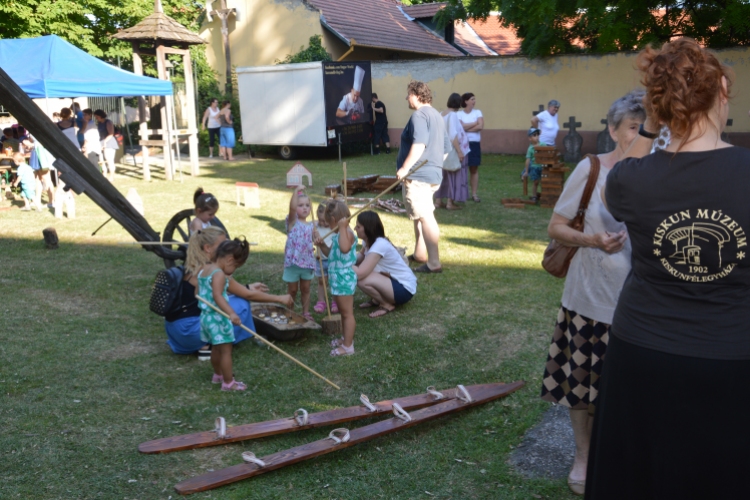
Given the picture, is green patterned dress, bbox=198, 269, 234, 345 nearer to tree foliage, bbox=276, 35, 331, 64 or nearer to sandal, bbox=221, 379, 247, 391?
sandal, bbox=221, 379, 247, 391

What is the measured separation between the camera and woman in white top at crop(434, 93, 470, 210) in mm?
10203

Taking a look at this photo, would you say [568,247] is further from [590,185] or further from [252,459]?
[252,459]

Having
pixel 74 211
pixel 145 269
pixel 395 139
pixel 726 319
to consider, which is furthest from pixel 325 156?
pixel 726 319

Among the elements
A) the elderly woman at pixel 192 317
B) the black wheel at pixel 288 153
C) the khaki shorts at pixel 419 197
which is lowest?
the elderly woman at pixel 192 317

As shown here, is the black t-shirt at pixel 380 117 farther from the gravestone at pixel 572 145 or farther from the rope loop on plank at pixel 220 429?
the rope loop on plank at pixel 220 429

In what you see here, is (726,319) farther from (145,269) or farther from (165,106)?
(165,106)

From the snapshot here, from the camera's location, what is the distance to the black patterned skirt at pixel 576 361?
302cm

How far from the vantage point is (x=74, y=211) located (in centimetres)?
1146

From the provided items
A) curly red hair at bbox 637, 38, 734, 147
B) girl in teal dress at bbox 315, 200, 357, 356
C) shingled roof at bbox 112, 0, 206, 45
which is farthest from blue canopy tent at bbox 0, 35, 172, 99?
curly red hair at bbox 637, 38, 734, 147

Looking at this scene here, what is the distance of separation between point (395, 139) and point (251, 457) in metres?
18.8

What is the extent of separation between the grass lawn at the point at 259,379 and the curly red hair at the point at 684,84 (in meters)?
2.11

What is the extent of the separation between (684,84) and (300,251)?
433 cm

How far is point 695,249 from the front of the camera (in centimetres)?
193

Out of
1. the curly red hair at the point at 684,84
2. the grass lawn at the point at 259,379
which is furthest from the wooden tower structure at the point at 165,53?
the curly red hair at the point at 684,84
